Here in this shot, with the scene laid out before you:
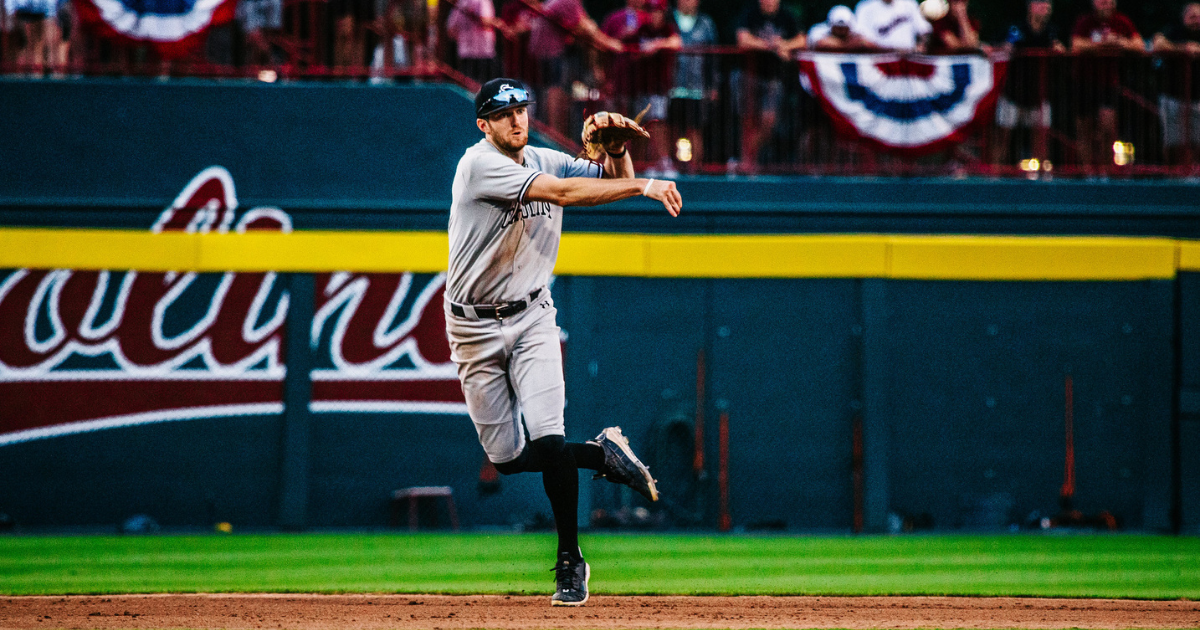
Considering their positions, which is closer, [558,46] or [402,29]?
[402,29]

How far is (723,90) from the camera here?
12.1m

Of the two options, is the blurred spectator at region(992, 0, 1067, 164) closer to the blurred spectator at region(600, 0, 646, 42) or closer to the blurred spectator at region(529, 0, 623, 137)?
the blurred spectator at region(600, 0, 646, 42)

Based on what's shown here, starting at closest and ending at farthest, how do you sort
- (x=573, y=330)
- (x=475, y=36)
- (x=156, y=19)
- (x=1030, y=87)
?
(x=156, y=19)
(x=573, y=330)
(x=475, y=36)
(x=1030, y=87)

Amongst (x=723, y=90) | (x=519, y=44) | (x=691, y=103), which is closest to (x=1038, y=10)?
(x=723, y=90)

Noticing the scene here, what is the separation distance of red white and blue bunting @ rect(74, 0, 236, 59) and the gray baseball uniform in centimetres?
596

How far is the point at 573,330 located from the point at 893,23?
4.09 metres

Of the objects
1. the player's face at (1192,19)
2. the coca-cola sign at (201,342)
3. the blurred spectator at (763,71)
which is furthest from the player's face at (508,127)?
the player's face at (1192,19)

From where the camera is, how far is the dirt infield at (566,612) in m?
6.25

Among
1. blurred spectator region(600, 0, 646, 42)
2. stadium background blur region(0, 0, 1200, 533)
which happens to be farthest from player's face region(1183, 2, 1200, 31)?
blurred spectator region(600, 0, 646, 42)

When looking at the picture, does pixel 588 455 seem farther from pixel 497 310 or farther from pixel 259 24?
pixel 259 24

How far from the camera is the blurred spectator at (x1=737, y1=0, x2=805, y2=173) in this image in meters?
12.0

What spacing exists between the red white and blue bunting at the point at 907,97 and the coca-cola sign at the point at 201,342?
3.85m

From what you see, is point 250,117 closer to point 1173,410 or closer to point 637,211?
point 637,211

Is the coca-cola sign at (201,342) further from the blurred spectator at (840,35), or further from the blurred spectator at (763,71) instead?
the blurred spectator at (840,35)
